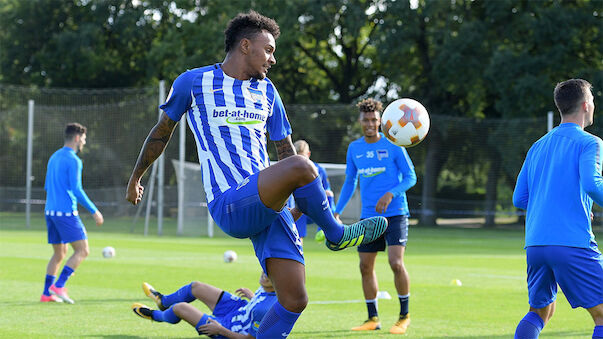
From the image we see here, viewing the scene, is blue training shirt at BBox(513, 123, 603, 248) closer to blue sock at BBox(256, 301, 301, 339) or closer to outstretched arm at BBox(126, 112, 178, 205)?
blue sock at BBox(256, 301, 301, 339)

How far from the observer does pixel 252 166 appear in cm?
519

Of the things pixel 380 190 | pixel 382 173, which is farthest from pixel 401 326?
pixel 382 173

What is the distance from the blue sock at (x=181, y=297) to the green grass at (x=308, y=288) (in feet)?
1.23

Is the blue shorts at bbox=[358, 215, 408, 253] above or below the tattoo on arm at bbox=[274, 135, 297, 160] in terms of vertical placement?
below

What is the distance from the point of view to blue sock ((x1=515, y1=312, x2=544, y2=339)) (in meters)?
5.37

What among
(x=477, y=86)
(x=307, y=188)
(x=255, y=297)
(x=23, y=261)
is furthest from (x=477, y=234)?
(x=307, y=188)

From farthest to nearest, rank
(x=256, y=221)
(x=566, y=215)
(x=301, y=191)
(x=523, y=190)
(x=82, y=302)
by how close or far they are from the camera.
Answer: (x=82, y=302) → (x=523, y=190) → (x=566, y=215) → (x=256, y=221) → (x=301, y=191)

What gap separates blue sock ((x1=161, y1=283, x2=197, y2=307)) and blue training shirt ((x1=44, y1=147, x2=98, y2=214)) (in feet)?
11.3

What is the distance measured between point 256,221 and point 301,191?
348 millimetres

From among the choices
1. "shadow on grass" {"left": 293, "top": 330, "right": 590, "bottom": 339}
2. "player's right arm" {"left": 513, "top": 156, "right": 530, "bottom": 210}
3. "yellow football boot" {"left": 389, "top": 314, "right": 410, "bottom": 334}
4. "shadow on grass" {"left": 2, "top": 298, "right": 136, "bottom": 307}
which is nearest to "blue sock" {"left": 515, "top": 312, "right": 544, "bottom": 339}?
"player's right arm" {"left": 513, "top": 156, "right": 530, "bottom": 210}

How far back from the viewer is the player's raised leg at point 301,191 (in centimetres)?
469

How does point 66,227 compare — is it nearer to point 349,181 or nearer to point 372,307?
point 349,181

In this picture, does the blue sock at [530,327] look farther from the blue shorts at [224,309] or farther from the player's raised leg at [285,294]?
the blue shorts at [224,309]

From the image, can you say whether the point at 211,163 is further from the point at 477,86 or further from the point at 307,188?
the point at 477,86
